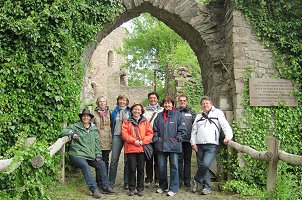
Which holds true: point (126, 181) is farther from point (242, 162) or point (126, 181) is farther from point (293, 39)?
point (293, 39)

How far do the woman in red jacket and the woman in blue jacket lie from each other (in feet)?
0.65

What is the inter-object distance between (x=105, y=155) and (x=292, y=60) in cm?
402

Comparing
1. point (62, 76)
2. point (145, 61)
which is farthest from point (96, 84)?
point (62, 76)

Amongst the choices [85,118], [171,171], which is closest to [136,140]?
[171,171]

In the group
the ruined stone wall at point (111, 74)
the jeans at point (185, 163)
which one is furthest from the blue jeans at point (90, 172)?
the ruined stone wall at point (111, 74)

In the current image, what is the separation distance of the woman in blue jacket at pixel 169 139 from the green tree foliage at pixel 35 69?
1.76m

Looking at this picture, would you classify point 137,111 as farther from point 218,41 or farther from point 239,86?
point 218,41

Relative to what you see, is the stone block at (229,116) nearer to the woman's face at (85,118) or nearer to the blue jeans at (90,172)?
the blue jeans at (90,172)

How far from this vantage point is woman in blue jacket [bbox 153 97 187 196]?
5.54m

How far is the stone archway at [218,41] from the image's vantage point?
6.86 metres

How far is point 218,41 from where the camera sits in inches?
298

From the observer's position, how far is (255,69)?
6828 mm

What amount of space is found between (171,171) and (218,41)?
131 inches

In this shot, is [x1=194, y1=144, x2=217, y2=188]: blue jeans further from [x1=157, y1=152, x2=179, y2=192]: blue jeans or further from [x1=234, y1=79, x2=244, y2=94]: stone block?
[x1=234, y1=79, x2=244, y2=94]: stone block
